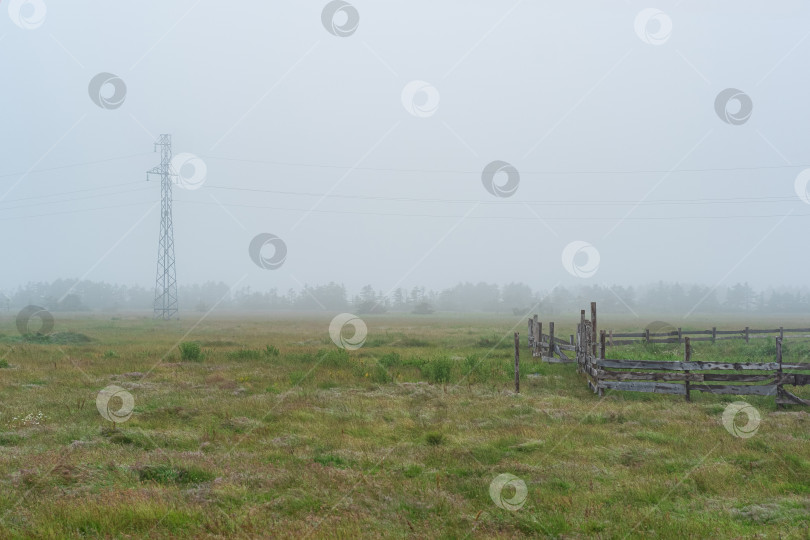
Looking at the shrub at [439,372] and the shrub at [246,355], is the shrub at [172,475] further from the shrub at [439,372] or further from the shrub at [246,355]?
the shrub at [246,355]

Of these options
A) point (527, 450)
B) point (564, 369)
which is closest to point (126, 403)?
point (527, 450)

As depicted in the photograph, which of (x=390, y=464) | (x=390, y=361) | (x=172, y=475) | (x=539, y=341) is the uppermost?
(x=539, y=341)

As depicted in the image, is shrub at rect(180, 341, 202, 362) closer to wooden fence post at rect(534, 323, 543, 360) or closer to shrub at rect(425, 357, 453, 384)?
shrub at rect(425, 357, 453, 384)

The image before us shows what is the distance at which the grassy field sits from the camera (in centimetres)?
669

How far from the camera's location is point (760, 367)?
45.4 feet

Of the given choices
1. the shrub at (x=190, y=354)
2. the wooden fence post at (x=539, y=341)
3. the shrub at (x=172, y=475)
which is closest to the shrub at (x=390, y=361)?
the wooden fence post at (x=539, y=341)

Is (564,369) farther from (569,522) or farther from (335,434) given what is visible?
(569,522)

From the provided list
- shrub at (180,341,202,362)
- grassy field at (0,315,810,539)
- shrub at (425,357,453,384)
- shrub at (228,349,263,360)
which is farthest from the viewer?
shrub at (228,349,263,360)

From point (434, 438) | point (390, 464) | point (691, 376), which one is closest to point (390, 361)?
point (691, 376)

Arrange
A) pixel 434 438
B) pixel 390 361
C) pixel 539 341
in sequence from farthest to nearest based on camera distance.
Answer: pixel 539 341, pixel 390 361, pixel 434 438

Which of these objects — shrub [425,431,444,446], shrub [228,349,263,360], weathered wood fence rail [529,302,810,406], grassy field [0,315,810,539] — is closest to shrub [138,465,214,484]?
grassy field [0,315,810,539]

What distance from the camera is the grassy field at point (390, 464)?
669 centimetres

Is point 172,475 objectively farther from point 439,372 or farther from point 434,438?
point 439,372

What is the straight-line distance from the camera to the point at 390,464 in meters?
9.16
